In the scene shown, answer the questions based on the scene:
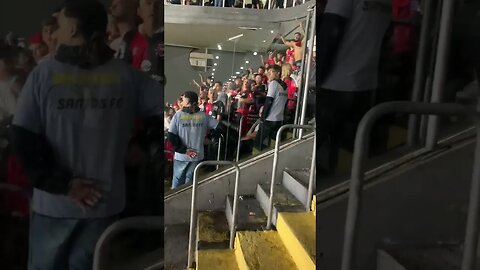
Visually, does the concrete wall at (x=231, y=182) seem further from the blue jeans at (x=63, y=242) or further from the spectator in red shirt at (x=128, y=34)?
the spectator in red shirt at (x=128, y=34)

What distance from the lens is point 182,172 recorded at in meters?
1.00

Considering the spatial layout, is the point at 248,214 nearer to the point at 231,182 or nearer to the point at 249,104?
the point at 231,182

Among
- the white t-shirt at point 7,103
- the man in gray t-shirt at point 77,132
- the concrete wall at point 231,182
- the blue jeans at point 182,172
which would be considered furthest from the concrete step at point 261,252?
the white t-shirt at point 7,103

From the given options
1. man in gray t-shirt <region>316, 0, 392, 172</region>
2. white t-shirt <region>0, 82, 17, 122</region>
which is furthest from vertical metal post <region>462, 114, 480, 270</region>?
white t-shirt <region>0, 82, 17, 122</region>

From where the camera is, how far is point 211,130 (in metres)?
1.08

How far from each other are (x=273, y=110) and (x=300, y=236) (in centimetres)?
33

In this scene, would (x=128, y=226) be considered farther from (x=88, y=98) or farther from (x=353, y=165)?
(x=353, y=165)

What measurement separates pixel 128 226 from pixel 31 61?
376 millimetres

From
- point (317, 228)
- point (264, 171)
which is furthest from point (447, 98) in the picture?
point (264, 171)

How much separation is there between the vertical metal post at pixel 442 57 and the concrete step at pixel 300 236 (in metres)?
0.37

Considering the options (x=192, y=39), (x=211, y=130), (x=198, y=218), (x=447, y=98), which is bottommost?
(x=198, y=218)

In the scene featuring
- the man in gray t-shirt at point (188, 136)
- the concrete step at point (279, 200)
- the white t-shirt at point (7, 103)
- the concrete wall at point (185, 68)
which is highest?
the concrete wall at point (185, 68)

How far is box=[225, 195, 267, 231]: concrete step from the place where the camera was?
111 cm

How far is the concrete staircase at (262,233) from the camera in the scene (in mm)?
1059
